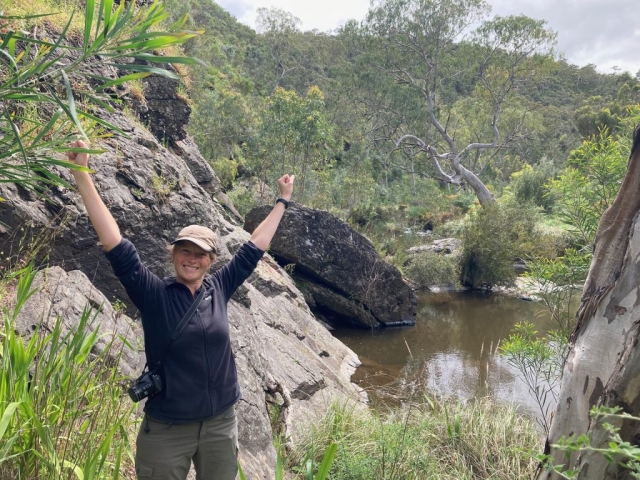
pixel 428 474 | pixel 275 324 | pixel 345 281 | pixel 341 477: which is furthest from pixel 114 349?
pixel 345 281

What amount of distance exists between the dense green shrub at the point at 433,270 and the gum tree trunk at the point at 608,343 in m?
13.7

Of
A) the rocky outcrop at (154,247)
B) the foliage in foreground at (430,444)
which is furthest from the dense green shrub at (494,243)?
the foliage in foreground at (430,444)

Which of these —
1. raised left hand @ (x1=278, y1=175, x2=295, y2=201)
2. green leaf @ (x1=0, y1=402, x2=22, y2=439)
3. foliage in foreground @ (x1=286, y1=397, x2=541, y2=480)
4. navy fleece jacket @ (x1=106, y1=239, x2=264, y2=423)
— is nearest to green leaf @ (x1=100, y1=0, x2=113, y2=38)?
navy fleece jacket @ (x1=106, y1=239, x2=264, y2=423)

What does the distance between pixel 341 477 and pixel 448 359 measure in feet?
23.5

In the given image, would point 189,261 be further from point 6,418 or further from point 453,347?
point 453,347

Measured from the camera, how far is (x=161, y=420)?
1.95m

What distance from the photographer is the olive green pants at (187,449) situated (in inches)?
76.9

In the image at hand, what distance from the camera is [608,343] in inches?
88.5

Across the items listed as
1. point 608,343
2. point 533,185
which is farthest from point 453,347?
point 533,185

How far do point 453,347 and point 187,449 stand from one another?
379 inches

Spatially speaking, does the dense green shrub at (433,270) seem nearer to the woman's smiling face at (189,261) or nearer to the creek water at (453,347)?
the creek water at (453,347)

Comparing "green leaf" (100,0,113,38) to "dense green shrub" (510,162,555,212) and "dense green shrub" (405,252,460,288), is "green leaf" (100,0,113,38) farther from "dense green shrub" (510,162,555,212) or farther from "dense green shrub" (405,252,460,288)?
"dense green shrub" (510,162,555,212)

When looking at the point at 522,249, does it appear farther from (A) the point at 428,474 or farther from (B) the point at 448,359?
(A) the point at 428,474

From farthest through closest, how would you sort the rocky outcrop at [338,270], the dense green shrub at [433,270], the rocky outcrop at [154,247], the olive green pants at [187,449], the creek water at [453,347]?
the dense green shrub at [433,270]
the rocky outcrop at [338,270]
the creek water at [453,347]
the rocky outcrop at [154,247]
the olive green pants at [187,449]
